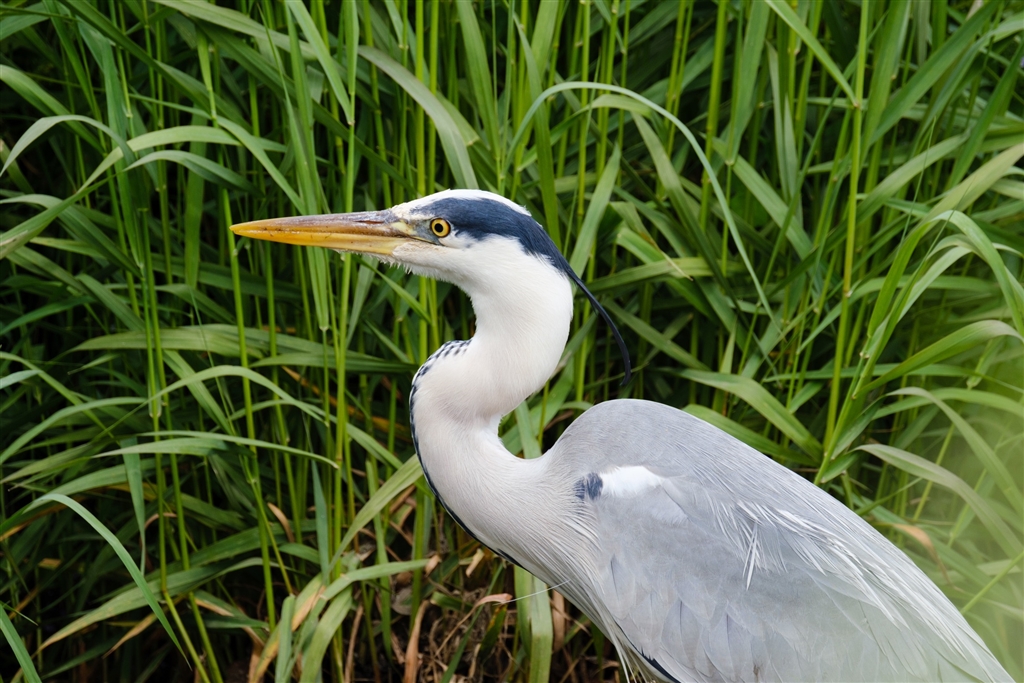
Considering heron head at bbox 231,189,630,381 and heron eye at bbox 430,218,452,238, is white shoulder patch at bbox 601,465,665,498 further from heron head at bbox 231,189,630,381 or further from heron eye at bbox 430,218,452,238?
heron eye at bbox 430,218,452,238

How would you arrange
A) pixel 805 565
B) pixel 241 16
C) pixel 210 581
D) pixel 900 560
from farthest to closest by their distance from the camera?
pixel 210 581
pixel 241 16
pixel 900 560
pixel 805 565

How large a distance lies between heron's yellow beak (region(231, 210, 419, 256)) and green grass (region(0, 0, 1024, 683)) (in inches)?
9.8

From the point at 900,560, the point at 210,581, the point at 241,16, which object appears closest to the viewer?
the point at 900,560

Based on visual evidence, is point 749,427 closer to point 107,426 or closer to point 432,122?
point 432,122

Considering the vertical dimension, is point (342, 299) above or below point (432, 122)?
below

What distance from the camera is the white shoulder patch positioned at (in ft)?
5.73

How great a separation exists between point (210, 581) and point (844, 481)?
5.04 ft

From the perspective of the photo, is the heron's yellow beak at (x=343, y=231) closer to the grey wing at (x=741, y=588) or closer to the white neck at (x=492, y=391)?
the white neck at (x=492, y=391)

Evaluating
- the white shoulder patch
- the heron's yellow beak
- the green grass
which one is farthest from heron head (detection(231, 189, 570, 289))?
the white shoulder patch

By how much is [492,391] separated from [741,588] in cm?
55

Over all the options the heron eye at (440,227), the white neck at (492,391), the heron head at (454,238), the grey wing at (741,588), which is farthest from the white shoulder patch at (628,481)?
the heron eye at (440,227)

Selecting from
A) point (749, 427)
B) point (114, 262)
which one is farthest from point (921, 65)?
A: point (114, 262)

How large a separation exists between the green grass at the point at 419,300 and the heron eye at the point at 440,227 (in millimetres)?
370

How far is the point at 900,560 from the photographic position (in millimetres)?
1852
